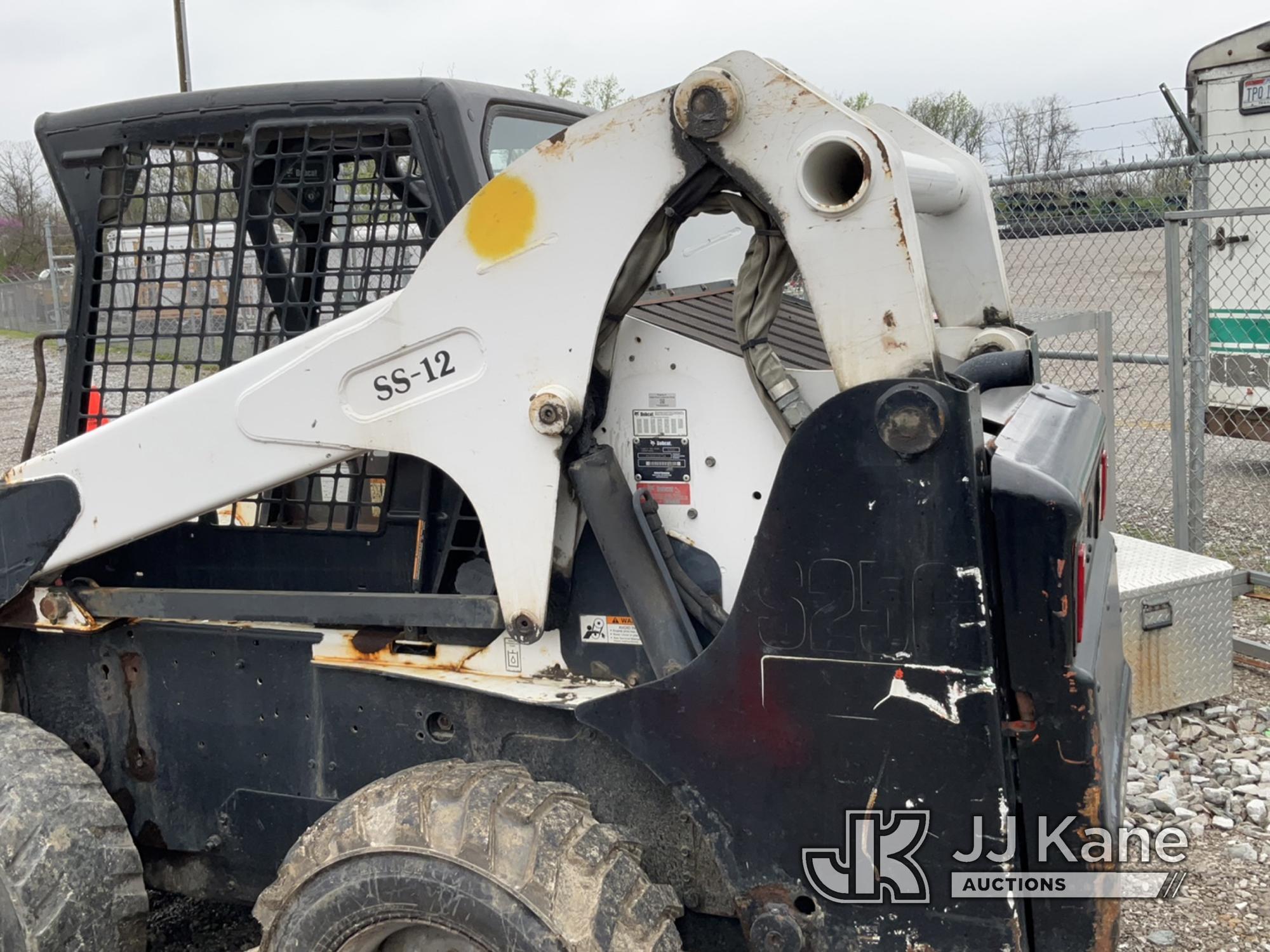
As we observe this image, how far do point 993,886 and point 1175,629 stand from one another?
121 inches

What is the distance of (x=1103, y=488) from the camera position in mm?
2959

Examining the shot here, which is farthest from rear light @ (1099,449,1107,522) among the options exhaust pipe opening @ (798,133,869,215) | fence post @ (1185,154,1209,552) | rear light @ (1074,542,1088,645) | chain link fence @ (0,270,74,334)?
chain link fence @ (0,270,74,334)

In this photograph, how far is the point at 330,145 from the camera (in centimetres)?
272

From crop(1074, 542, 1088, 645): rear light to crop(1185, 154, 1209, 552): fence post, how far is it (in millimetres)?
4321

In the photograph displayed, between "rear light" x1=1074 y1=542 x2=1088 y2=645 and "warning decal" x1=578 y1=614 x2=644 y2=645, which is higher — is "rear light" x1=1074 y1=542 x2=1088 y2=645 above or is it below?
above

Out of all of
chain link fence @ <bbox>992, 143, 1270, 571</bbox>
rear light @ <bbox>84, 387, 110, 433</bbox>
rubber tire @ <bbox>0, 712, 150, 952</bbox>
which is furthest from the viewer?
chain link fence @ <bbox>992, 143, 1270, 571</bbox>

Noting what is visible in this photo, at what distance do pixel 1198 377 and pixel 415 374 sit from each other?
4999mm

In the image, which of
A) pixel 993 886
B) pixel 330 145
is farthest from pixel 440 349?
pixel 993 886

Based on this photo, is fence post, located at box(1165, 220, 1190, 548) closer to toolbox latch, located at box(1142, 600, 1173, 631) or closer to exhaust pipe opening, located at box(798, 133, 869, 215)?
toolbox latch, located at box(1142, 600, 1173, 631)

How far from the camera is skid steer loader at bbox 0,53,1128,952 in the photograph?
2.01m

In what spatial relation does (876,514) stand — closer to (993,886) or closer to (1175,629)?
(993,886)

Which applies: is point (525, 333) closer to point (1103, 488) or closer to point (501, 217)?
point (501, 217)

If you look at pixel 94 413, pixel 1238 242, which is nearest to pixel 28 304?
pixel 1238 242

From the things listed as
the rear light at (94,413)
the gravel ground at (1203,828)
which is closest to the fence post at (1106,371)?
the gravel ground at (1203,828)
